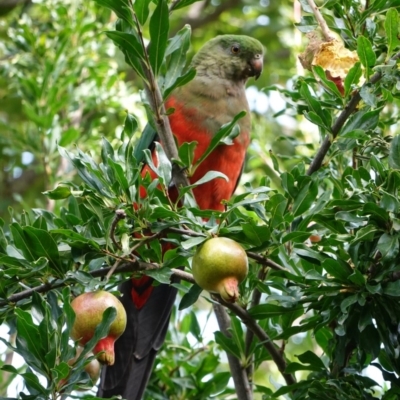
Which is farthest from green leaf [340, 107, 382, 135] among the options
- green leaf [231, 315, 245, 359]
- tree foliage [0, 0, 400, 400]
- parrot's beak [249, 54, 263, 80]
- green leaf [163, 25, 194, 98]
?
parrot's beak [249, 54, 263, 80]

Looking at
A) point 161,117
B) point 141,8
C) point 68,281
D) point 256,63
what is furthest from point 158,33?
point 256,63

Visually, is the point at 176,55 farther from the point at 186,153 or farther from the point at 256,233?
the point at 256,233

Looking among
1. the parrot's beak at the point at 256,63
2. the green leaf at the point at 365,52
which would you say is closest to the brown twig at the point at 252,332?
the green leaf at the point at 365,52

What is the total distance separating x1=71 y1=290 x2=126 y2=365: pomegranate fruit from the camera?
71.9 inches

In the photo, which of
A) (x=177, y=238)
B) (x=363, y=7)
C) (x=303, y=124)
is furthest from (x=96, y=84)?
(x=177, y=238)

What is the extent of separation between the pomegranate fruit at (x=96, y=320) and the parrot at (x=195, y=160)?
1.03 meters

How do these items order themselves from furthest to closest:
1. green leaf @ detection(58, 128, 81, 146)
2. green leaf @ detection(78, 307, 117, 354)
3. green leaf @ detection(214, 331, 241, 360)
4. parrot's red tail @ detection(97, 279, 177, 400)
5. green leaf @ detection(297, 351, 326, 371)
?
green leaf @ detection(58, 128, 81, 146) → parrot's red tail @ detection(97, 279, 177, 400) → green leaf @ detection(214, 331, 241, 360) → green leaf @ detection(297, 351, 326, 371) → green leaf @ detection(78, 307, 117, 354)

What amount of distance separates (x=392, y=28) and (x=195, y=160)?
1.13 m

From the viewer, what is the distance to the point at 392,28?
2.23 metres

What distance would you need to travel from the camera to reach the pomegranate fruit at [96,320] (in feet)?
5.99

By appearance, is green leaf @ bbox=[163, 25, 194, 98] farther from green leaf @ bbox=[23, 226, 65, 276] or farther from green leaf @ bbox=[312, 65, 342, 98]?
green leaf @ bbox=[23, 226, 65, 276]

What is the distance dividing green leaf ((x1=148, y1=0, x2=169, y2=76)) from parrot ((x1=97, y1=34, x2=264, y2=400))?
32.9 inches

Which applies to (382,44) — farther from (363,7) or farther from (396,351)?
(396,351)

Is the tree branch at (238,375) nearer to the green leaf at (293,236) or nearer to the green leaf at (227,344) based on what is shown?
the green leaf at (227,344)
